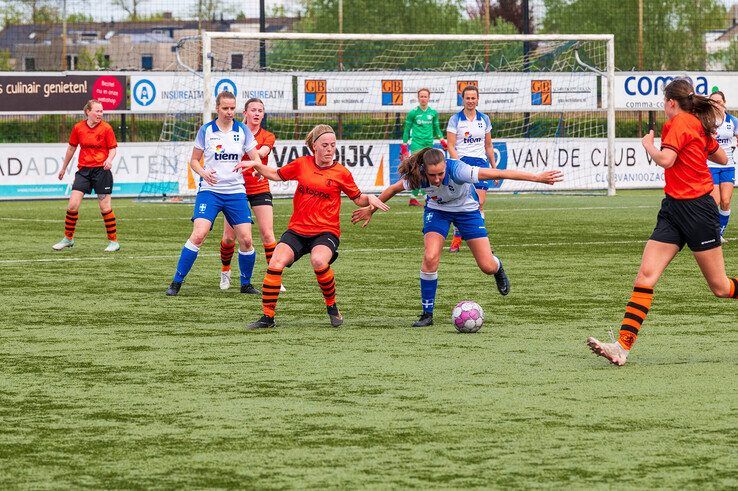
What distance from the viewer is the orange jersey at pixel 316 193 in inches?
428

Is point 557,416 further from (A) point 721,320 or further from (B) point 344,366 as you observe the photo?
(A) point 721,320

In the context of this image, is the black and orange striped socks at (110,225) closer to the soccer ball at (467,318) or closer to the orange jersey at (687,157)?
the soccer ball at (467,318)

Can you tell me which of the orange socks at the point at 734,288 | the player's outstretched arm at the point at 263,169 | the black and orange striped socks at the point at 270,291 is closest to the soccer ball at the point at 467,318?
the black and orange striped socks at the point at 270,291

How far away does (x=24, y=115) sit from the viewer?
96.6 ft

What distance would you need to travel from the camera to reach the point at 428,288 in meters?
10.8

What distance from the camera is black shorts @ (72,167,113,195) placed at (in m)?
18.1

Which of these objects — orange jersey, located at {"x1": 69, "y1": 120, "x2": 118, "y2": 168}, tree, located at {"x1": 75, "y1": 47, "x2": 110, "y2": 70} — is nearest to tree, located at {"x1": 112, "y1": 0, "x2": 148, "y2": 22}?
tree, located at {"x1": 75, "y1": 47, "x2": 110, "y2": 70}

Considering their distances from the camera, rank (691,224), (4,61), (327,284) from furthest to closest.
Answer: (4,61) < (327,284) < (691,224)

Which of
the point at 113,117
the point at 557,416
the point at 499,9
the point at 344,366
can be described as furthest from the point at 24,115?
the point at 499,9

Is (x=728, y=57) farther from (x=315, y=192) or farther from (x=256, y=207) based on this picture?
(x=315, y=192)

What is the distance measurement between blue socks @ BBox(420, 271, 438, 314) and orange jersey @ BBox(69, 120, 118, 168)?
826 centimetres

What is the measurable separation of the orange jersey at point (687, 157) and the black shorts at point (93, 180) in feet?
35.8

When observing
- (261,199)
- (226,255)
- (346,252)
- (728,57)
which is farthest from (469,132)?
(728,57)

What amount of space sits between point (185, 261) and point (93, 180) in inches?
222
